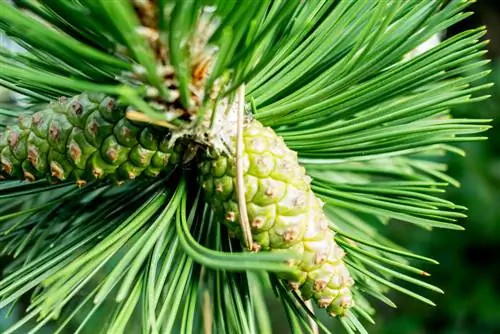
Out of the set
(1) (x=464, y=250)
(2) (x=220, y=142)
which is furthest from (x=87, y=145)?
(1) (x=464, y=250)

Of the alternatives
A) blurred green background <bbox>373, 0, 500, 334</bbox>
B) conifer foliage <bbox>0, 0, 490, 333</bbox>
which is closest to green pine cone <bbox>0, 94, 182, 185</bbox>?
conifer foliage <bbox>0, 0, 490, 333</bbox>

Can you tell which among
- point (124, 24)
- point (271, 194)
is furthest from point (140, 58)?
point (271, 194)

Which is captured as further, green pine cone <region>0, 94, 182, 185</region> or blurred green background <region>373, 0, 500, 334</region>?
blurred green background <region>373, 0, 500, 334</region>

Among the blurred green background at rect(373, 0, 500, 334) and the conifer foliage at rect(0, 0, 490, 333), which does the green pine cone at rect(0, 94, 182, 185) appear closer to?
the conifer foliage at rect(0, 0, 490, 333)

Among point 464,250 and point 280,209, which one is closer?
point 280,209

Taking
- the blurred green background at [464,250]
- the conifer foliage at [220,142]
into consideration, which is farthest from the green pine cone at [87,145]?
the blurred green background at [464,250]

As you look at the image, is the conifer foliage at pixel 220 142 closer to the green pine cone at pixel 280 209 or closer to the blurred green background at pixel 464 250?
the green pine cone at pixel 280 209

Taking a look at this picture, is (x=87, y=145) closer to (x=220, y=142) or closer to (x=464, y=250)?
(x=220, y=142)

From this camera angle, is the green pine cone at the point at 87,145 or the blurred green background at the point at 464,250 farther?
the blurred green background at the point at 464,250
